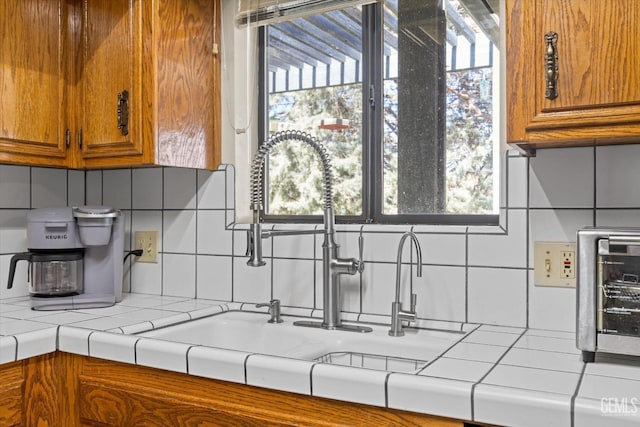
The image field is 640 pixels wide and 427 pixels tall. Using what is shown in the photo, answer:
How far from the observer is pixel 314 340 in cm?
148

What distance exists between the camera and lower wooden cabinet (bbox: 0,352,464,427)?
1.02 metres

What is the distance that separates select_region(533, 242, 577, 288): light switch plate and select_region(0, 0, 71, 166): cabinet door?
1458mm

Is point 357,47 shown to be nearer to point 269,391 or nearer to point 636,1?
point 636,1

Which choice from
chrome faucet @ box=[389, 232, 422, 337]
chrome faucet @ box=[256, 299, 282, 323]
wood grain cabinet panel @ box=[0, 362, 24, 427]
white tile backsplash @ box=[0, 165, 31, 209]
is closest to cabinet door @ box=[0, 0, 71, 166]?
white tile backsplash @ box=[0, 165, 31, 209]

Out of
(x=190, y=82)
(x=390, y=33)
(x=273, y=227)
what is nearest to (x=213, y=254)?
(x=273, y=227)

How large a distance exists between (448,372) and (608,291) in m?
0.35

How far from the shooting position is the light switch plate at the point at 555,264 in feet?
4.32

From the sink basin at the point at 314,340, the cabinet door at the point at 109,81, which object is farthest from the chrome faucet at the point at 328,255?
the cabinet door at the point at 109,81

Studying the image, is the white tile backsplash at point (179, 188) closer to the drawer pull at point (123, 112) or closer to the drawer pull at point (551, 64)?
the drawer pull at point (123, 112)

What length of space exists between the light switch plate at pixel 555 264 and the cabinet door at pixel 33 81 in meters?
1.46

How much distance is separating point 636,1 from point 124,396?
1323 mm

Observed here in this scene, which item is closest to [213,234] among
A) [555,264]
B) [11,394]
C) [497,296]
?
[11,394]

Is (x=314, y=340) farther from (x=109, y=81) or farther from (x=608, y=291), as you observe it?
(x=109, y=81)

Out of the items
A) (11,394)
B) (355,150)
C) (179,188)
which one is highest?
(355,150)
